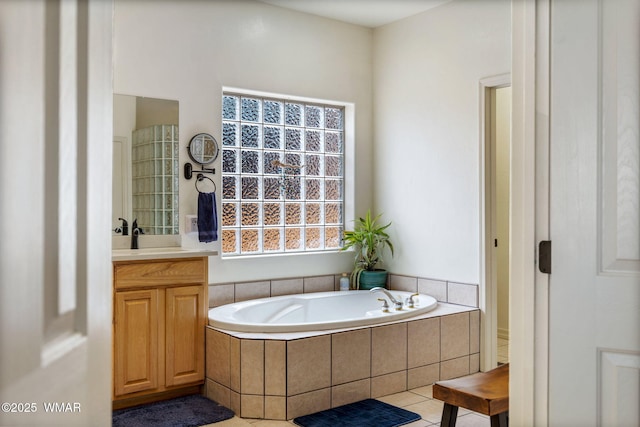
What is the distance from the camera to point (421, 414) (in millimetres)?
3330

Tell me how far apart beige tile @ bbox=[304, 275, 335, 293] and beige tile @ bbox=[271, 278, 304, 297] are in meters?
0.06

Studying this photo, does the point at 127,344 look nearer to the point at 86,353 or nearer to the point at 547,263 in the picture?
the point at 547,263

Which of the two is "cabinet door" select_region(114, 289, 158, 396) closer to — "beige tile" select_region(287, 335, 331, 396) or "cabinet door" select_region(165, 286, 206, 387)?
"cabinet door" select_region(165, 286, 206, 387)

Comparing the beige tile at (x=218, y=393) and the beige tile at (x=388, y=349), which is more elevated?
the beige tile at (x=388, y=349)

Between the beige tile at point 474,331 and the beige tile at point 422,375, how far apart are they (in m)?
0.38

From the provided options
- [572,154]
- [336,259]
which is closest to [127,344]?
[336,259]

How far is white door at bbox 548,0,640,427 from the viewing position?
136 centimetres

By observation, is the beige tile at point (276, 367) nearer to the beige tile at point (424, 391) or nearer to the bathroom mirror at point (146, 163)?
the beige tile at point (424, 391)

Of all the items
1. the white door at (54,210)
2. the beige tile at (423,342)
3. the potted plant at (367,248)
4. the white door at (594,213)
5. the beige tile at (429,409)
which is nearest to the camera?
the white door at (54,210)

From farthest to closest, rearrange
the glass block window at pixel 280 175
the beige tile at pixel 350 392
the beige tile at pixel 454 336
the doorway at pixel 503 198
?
the doorway at pixel 503 198
the glass block window at pixel 280 175
the beige tile at pixel 454 336
the beige tile at pixel 350 392

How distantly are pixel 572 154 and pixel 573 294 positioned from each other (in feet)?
1.11

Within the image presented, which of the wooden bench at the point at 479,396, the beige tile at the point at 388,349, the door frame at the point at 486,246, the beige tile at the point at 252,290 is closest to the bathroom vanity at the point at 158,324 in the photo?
the beige tile at the point at 252,290

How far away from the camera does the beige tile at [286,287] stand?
452cm

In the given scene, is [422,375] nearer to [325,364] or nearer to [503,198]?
[325,364]
